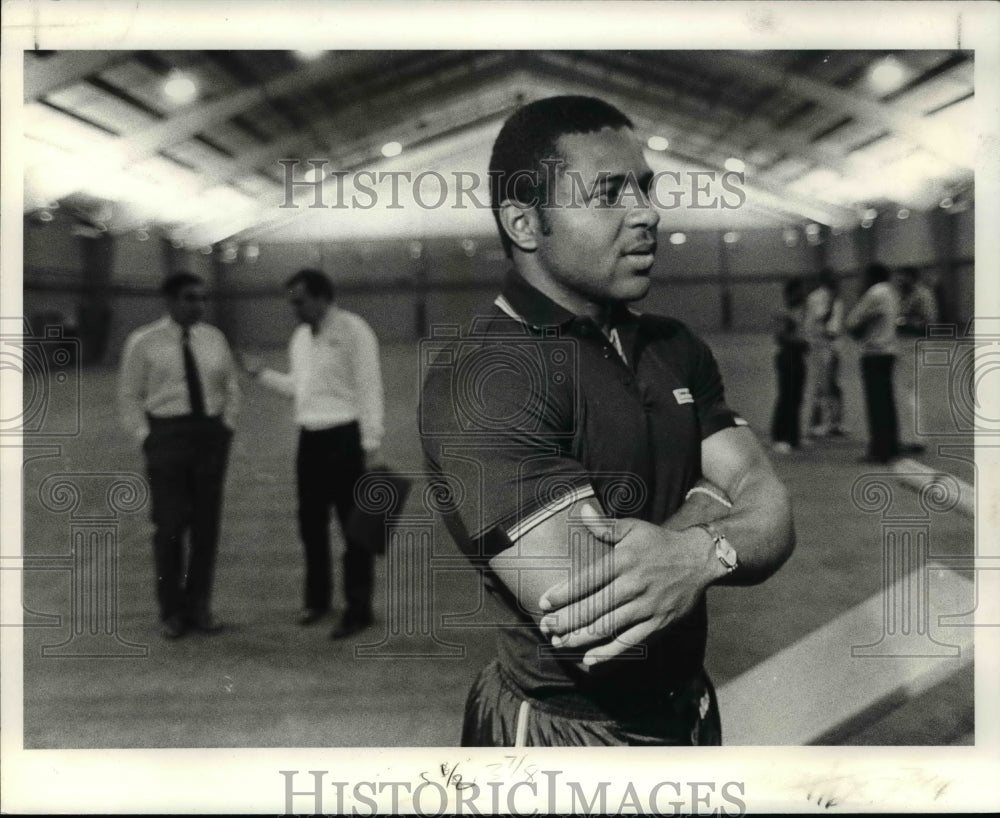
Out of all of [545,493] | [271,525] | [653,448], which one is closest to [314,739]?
[271,525]

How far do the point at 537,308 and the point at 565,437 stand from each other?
0.32 metres

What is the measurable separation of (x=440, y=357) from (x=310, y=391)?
35cm

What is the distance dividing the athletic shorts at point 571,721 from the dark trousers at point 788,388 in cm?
59

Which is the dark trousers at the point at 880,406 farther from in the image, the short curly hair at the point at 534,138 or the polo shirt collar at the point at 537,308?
the short curly hair at the point at 534,138

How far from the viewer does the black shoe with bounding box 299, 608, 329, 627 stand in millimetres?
2162

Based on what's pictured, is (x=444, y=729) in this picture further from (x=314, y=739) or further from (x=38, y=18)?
(x=38, y=18)

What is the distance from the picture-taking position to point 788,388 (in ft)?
6.94

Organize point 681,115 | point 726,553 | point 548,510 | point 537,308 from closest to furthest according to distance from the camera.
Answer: point 548,510, point 726,553, point 537,308, point 681,115

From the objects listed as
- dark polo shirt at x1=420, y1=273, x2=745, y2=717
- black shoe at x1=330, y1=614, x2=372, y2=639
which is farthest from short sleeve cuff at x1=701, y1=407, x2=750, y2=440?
black shoe at x1=330, y1=614, x2=372, y2=639

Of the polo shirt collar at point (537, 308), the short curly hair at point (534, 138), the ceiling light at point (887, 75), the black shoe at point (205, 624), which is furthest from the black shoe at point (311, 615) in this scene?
the ceiling light at point (887, 75)

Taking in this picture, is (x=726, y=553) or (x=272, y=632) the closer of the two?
(x=726, y=553)

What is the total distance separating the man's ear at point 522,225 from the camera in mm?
1949

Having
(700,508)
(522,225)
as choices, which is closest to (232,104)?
(522,225)

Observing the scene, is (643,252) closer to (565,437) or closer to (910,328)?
(565,437)
